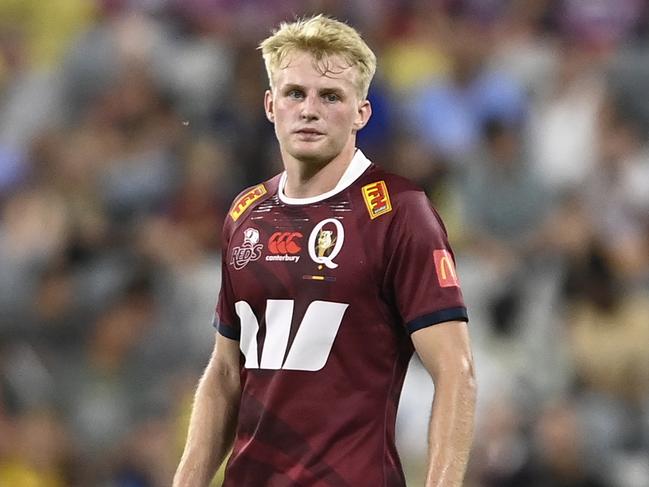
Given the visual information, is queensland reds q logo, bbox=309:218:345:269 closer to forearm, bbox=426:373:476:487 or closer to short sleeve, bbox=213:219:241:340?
short sleeve, bbox=213:219:241:340

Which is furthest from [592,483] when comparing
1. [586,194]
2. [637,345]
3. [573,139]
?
[573,139]

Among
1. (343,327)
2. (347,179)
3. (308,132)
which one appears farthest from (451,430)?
(308,132)

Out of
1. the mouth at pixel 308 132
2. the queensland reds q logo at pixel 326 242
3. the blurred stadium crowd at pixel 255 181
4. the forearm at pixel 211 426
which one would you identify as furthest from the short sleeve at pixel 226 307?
the blurred stadium crowd at pixel 255 181

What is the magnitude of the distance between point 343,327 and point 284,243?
0.33 meters

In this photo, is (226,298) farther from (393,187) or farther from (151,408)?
(151,408)

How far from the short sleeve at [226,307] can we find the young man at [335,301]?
0.09 metres

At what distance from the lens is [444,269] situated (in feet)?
13.2

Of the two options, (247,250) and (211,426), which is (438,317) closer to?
(247,250)

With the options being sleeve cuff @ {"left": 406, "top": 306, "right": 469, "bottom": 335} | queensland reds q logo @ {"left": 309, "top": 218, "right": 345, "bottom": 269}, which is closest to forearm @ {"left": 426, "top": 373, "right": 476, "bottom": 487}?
sleeve cuff @ {"left": 406, "top": 306, "right": 469, "bottom": 335}

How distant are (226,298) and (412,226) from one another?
0.72 m

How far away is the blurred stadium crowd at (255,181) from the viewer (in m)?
8.41

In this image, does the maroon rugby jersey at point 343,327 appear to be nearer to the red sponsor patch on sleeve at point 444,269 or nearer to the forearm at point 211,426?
the red sponsor patch on sleeve at point 444,269

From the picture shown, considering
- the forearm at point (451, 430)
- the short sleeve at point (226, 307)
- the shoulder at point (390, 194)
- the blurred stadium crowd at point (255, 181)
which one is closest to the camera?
the forearm at point (451, 430)

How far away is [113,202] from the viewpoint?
384 inches
